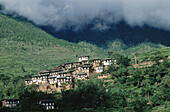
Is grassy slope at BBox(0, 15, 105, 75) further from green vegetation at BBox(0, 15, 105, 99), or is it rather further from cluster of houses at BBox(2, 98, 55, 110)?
cluster of houses at BBox(2, 98, 55, 110)

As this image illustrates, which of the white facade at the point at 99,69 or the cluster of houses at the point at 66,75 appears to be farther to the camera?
the white facade at the point at 99,69

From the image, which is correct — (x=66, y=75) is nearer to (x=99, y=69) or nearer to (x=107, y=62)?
(x=99, y=69)

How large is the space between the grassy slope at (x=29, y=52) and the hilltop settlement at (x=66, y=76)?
90.2 ft

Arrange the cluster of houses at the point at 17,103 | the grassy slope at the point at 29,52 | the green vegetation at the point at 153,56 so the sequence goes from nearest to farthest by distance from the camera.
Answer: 1. the cluster of houses at the point at 17,103
2. the green vegetation at the point at 153,56
3. the grassy slope at the point at 29,52

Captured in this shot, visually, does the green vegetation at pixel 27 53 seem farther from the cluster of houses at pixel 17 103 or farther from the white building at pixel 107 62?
the white building at pixel 107 62

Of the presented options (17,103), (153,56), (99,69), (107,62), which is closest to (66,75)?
(99,69)

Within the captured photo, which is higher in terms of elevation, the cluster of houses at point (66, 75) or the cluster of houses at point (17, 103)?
the cluster of houses at point (66, 75)

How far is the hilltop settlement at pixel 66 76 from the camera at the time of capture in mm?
81625

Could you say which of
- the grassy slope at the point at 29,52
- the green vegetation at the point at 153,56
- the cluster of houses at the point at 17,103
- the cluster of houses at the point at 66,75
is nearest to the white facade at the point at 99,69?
the cluster of houses at the point at 66,75

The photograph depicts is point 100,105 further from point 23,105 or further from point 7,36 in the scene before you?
point 7,36

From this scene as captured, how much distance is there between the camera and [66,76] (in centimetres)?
8300

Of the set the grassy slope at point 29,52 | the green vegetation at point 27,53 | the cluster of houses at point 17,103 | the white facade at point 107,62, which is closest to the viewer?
the cluster of houses at point 17,103

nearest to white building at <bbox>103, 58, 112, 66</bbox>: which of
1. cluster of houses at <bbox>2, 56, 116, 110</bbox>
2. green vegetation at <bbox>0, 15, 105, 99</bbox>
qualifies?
cluster of houses at <bbox>2, 56, 116, 110</bbox>

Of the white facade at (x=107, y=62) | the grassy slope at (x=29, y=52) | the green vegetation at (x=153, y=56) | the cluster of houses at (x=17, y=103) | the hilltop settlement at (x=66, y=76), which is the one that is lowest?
the cluster of houses at (x=17, y=103)
